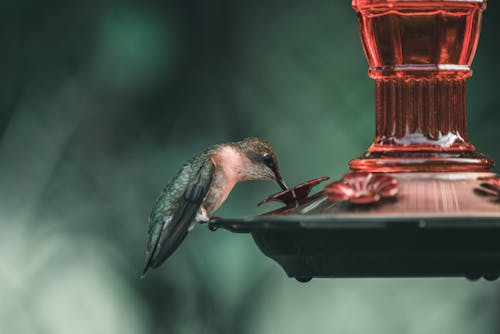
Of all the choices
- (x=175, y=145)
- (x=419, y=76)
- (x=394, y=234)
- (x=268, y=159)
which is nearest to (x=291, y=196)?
(x=419, y=76)

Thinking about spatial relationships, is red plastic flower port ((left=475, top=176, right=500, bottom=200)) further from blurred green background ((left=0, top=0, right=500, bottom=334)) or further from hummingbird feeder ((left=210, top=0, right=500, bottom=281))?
blurred green background ((left=0, top=0, right=500, bottom=334))

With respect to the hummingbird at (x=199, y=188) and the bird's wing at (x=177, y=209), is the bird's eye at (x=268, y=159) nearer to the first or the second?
the hummingbird at (x=199, y=188)

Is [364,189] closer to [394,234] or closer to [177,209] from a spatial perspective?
[394,234]

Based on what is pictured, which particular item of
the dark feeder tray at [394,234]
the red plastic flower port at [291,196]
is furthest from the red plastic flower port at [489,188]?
the red plastic flower port at [291,196]

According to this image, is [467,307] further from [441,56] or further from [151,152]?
[441,56]

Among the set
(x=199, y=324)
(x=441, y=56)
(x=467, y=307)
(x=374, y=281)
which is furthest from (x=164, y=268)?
(x=441, y=56)

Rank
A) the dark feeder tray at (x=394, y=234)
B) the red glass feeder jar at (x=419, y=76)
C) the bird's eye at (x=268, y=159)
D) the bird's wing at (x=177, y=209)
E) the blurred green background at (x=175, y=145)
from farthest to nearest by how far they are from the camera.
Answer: the blurred green background at (x=175, y=145), the bird's eye at (x=268, y=159), the bird's wing at (x=177, y=209), the red glass feeder jar at (x=419, y=76), the dark feeder tray at (x=394, y=234)
